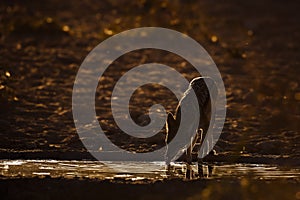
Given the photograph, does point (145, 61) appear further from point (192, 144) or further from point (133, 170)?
point (133, 170)

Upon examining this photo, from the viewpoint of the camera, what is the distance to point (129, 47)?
23.2 meters

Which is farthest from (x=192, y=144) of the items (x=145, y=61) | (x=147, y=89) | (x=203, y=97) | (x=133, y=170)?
(x=145, y=61)

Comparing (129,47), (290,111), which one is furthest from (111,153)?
(129,47)

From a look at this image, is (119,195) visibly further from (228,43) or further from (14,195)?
(228,43)

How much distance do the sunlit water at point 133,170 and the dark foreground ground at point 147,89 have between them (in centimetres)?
52

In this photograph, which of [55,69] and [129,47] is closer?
[55,69]

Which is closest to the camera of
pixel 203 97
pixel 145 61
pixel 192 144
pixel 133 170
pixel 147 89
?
pixel 133 170

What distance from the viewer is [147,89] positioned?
18656 mm

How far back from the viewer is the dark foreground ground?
30.1 ft

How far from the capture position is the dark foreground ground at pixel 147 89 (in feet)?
30.1

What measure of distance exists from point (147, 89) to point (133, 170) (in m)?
7.90

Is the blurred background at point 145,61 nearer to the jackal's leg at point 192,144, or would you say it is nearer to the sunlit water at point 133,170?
the jackal's leg at point 192,144

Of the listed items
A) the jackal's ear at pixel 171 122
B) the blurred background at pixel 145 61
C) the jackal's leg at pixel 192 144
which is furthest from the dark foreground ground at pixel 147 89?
the jackal's ear at pixel 171 122

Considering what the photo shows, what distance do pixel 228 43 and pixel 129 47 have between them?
3.06 meters
